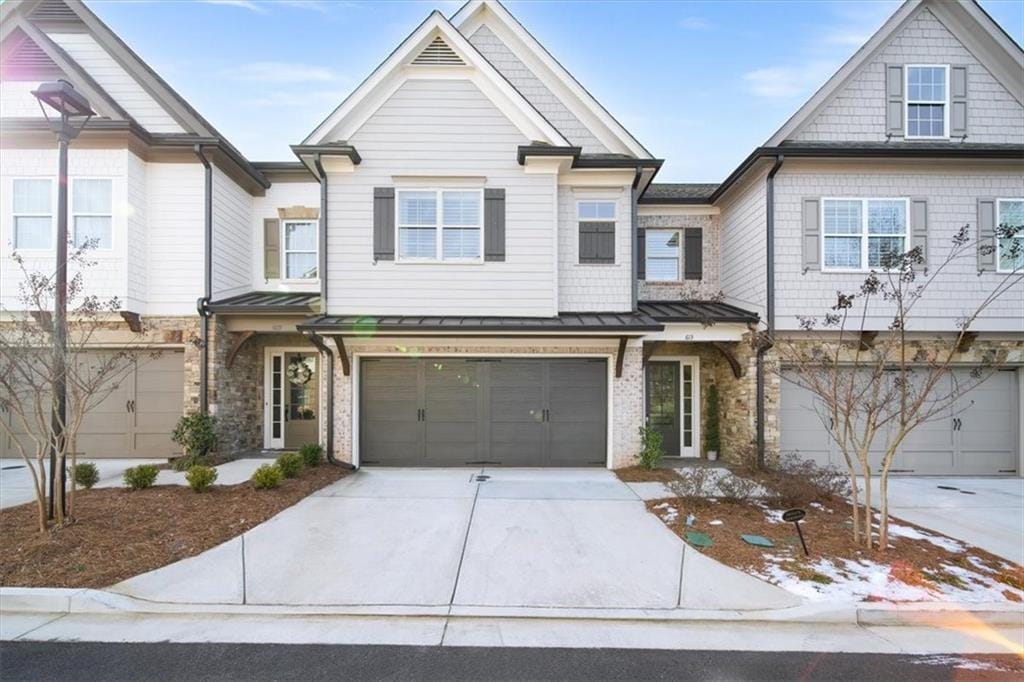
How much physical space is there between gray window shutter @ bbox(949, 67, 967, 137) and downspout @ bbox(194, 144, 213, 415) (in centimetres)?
1683

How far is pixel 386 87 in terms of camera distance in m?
10.5

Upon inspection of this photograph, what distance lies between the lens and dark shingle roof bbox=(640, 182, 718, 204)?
12.6 metres

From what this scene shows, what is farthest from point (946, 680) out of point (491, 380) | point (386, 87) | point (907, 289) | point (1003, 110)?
point (1003, 110)

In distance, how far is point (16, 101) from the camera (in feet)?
35.3

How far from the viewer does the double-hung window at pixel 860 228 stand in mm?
10391

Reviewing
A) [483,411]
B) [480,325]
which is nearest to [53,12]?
[480,325]

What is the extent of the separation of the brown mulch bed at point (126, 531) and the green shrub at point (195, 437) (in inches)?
73.7

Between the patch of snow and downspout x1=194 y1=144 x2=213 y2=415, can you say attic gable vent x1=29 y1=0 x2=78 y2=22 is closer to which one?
downspout x1=194 y1=144 x2=213 y2=415

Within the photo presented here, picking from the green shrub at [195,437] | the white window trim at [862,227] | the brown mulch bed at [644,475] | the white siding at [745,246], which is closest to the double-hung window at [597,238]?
the white siding at [745,246]

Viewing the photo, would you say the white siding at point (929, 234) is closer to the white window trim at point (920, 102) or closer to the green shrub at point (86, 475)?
the white window trim at point (920, 102)

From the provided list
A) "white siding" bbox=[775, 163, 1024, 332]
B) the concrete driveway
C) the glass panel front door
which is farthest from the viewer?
the glass panel front door

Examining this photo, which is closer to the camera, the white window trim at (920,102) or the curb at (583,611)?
the curb at (583,611)

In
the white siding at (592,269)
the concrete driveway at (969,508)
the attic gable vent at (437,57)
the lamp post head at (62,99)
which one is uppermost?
the attic gable vent at (437,57)

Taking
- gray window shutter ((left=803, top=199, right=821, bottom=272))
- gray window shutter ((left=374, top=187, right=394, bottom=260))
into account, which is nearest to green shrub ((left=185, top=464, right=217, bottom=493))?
gray window shutter ((left=374, top=187, right=394, bottom=260))
